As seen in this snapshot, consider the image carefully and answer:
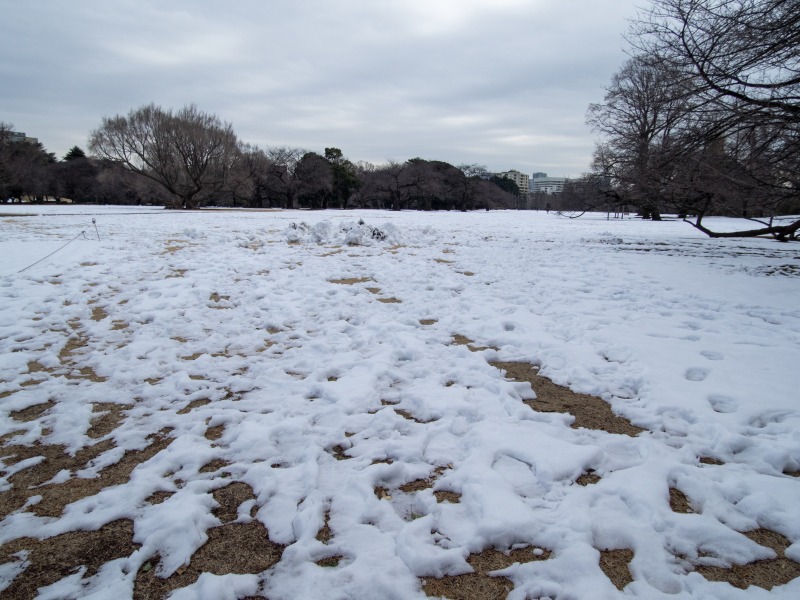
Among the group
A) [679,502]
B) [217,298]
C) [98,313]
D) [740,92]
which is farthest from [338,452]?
[740,92]

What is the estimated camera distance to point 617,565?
1.68 meters

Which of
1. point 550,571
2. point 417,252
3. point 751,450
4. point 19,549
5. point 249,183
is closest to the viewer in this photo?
point 550,571

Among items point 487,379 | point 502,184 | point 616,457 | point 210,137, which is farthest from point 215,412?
point 502,184

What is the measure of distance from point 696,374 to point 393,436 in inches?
101

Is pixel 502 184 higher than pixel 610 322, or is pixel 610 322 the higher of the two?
pixel 502 184

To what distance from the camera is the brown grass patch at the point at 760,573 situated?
5.24ft

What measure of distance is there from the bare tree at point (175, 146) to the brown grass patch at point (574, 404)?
37380 mm

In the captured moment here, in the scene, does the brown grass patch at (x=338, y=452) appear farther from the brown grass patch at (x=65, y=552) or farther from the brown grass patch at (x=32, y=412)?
the brown grass patch at (x=32, y=412)

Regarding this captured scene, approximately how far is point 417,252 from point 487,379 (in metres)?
7.29

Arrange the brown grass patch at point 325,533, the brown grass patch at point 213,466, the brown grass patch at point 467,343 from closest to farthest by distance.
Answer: the brown grass patch at point 325,533 → the brown grass patch at point 213,466 → the brown grass patch at point 467,343

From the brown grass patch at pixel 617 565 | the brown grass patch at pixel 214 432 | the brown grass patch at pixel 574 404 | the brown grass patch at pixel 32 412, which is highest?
the brown grass patch at pixel 574 404

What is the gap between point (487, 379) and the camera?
3.33 meters

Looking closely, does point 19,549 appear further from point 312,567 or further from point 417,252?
point 417,252

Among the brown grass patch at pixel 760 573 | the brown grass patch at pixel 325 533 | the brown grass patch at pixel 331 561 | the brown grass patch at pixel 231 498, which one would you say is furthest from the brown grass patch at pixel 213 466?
the brown grass patch at pixel 760 573
